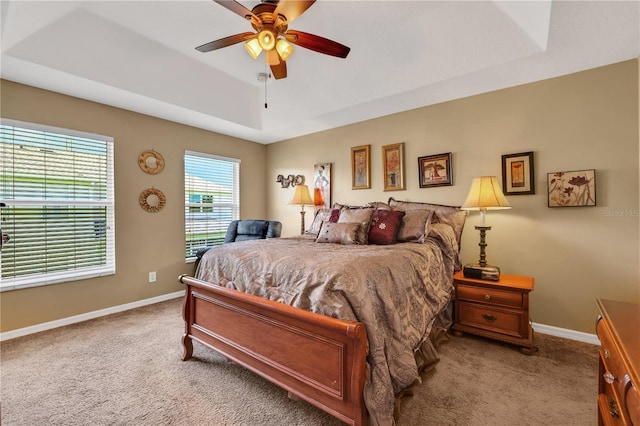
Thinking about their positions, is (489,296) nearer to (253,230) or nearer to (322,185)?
(322,185)

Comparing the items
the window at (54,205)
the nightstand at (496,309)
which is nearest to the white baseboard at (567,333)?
the nightstand at (496,309)

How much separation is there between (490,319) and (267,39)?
286 cm

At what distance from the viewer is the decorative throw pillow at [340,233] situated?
269 cm

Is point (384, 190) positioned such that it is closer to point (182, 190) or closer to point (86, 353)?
point (182, 190)

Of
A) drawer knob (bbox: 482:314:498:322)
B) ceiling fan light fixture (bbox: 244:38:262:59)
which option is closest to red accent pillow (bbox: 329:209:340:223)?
drawer knob (bbox: 482:314:498:322)

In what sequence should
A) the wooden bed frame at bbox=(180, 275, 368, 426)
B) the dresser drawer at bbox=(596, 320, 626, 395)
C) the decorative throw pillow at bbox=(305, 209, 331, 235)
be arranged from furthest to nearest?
the decorative throw pillow at bbox=(305, 209, 331, 235) < the wooden bed frame at bbox=(180, 275, 368, 426) < the dresser drawer at bbox=(596, 320, 626, 395)

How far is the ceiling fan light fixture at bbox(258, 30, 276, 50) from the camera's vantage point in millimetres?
1956

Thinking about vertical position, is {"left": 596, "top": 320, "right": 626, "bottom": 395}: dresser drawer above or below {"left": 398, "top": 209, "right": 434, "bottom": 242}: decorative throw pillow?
below

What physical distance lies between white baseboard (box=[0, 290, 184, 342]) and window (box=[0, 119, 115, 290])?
1.38ft

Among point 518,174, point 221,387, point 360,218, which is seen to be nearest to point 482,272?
point 518,174

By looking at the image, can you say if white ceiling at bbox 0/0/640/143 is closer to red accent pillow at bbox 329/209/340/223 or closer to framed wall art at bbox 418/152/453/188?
framed wall art at bbox 418/152/453/188

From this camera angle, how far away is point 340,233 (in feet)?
9.01

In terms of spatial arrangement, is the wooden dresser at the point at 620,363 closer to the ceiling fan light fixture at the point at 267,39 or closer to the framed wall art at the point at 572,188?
the framed wall art at the point at 572,188

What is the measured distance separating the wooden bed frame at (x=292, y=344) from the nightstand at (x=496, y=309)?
1643 mm
